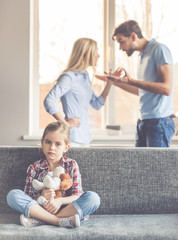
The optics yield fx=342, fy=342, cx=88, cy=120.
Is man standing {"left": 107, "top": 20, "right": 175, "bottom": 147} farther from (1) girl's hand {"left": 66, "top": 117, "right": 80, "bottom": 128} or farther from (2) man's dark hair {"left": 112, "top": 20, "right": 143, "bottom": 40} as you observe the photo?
(1) girl's hand {"left": 66, "top": 117, "right": 80, "bottom": 128}

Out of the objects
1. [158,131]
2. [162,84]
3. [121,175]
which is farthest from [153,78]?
[121,175]

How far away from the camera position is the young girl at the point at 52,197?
5.18 ft

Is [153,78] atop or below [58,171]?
atop

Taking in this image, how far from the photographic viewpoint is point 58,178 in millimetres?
1679

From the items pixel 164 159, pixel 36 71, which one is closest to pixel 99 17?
pixel 36 71

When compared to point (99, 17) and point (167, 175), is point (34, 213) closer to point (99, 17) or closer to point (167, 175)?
point (167, 175)

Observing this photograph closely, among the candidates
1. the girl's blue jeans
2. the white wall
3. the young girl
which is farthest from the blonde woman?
the white wall

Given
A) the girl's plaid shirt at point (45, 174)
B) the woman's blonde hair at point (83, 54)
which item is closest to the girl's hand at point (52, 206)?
the girl's plaid shirt at point (45, 174)

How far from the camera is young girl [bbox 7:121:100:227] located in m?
1.58

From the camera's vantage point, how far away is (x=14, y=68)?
3.47 meters

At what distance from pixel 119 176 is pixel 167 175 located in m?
0.26

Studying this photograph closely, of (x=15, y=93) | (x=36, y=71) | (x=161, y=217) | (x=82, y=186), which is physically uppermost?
(x=36, y=71)

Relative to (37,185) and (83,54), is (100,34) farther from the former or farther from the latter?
(37,185)

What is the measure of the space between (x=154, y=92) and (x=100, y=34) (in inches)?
71.9
